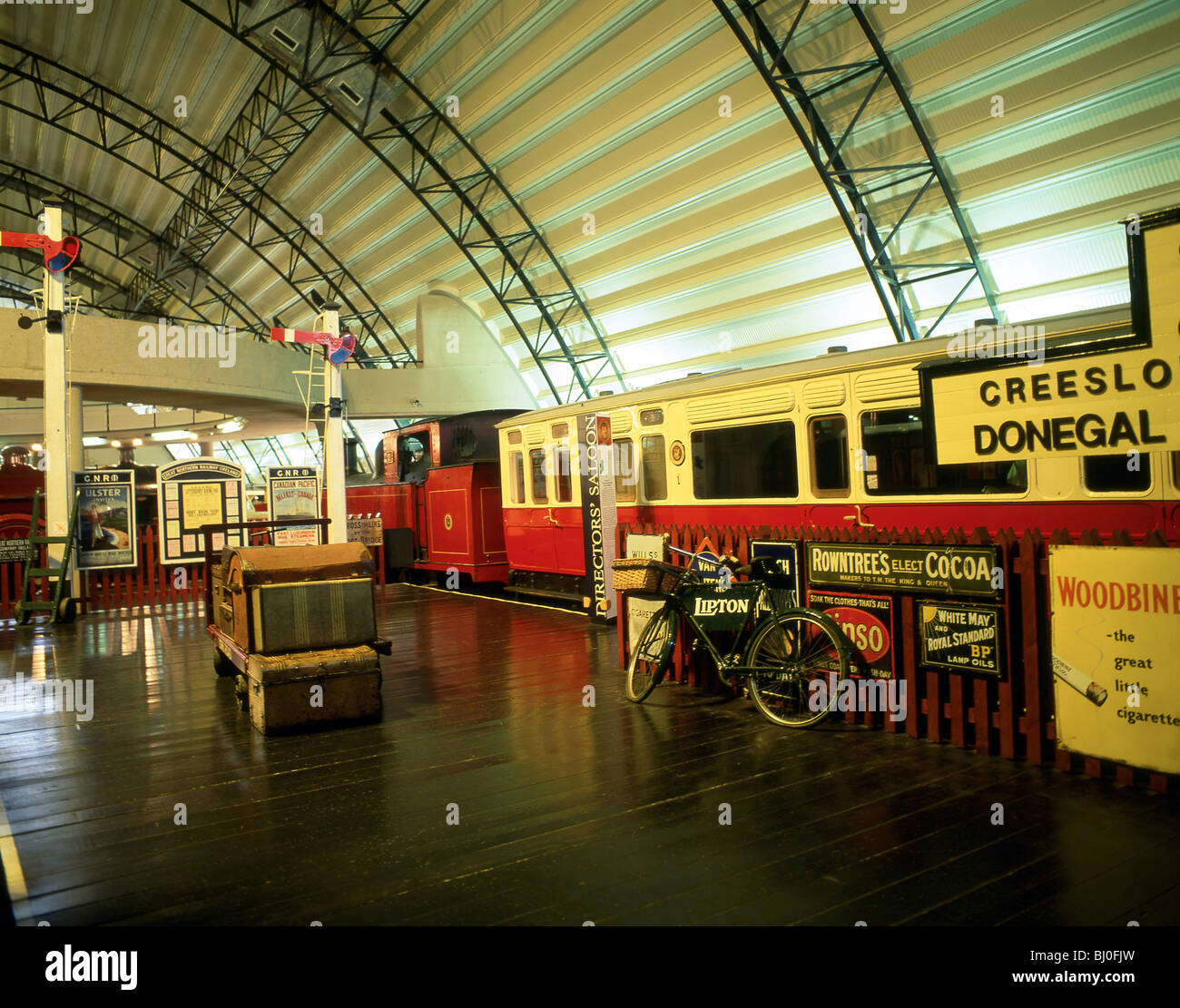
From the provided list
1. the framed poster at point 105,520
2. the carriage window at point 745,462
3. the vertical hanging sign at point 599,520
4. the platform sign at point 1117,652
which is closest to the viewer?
the platform sign at point 1117,652

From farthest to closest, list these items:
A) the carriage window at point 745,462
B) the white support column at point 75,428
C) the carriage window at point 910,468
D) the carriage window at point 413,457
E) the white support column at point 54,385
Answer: the carriage window at point 413,457, the white support column at point 75,428, the white support column at point 54,385, the carriage window at point 745,462, the carriage window at point 910,468

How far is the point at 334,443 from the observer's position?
41.0 ft

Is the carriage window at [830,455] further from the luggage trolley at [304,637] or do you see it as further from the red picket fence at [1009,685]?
the luggage trolley at [304,637]

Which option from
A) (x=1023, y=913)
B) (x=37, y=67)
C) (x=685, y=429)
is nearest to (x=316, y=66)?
(x=37, y=67)

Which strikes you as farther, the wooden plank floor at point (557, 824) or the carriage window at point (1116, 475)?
the carriage window at point (1116, 475)

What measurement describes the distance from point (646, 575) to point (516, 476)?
6732mm

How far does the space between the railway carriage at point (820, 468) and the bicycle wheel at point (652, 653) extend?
218 centimetres

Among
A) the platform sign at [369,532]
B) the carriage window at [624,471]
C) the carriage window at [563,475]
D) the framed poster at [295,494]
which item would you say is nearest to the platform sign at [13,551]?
the framed poster at [295,494]

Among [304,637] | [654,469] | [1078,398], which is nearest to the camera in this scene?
[1078,398]

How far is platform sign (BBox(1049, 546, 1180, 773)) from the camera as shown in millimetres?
3927

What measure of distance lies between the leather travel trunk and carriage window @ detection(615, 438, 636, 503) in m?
4.83

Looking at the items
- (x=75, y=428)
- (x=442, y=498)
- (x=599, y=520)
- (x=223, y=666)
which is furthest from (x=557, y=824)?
(x=75, y=428)

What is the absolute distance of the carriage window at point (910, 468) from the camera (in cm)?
648

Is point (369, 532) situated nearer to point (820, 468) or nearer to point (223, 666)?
point (223, 666)
